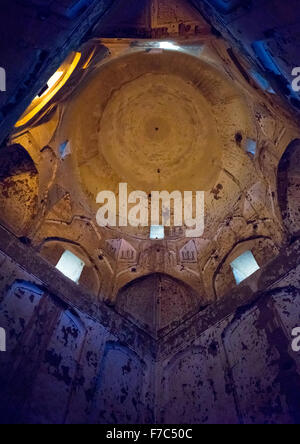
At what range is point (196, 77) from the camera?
987 cm

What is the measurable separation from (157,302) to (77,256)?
280 centimetres

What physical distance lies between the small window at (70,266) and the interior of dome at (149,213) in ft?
0.13

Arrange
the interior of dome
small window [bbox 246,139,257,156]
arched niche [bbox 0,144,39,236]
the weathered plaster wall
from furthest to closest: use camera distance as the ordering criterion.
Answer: small window [bbox 246,139,257,156] → arched niche [bbox 0,144,39,236] → the weathered plaster wall → the interior of dome

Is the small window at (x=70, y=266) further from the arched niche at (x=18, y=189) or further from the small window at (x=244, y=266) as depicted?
the small window at (x=244, y=266)

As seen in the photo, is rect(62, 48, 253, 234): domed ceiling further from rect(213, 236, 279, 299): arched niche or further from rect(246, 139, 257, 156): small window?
rect(213, 236, 279, 299): arched niche

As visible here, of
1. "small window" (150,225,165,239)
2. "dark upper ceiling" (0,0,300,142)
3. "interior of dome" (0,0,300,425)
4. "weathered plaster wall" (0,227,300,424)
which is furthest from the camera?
"small window" (150,225,165,239)

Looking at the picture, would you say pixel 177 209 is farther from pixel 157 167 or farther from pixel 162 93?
pixel 162 93

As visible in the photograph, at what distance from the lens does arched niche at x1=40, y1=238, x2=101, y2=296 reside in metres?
8.01

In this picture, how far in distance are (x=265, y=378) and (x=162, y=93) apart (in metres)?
9.22

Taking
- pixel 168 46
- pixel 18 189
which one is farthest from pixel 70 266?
pixel 168 46

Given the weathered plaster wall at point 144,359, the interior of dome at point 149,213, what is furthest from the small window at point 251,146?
the weathered plaster wall at point 144,359

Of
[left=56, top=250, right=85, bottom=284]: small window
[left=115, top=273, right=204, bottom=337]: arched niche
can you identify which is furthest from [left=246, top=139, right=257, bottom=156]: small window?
[left=56, top=250, right=85, bottom=284]: small window

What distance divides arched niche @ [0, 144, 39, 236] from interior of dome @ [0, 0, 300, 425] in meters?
0.04

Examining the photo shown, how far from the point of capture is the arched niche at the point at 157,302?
8883 mm
